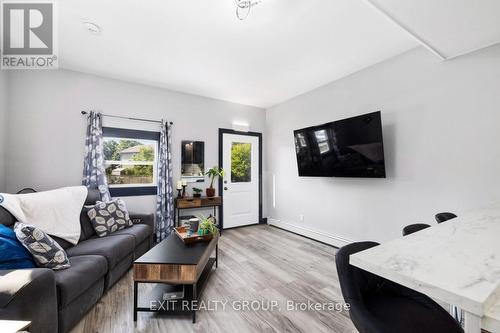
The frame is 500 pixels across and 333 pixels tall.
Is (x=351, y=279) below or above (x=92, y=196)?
below

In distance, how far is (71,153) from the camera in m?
3.25

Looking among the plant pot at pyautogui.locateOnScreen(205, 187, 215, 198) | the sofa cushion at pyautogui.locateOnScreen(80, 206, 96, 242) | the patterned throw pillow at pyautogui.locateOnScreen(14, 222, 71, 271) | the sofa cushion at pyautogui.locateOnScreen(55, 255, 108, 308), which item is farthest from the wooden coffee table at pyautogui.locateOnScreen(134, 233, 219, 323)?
the plant pot at pyautogui.locateOnScreen(205, 187, 215, 198)

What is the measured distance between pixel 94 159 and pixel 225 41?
2.66 m

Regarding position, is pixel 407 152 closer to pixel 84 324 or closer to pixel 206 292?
pixel 206 292

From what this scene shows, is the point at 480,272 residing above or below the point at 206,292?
above

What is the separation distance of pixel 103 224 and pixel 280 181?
10.8 ft

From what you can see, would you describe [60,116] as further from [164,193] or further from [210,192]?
[210,192]

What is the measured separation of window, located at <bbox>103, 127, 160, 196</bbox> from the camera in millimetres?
3533

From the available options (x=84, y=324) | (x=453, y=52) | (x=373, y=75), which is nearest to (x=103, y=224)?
(x=84, y=324)

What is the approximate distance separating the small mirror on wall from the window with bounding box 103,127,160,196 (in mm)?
513

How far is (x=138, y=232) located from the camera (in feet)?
9.27

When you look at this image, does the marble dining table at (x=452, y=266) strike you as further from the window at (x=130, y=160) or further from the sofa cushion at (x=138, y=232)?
the window at (x=130, y=160)

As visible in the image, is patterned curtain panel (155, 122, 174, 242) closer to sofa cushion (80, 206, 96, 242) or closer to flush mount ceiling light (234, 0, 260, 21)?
sofa cushion (80, 206, 96, 242)

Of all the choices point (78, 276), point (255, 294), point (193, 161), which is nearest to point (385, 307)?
point (255, 294)
